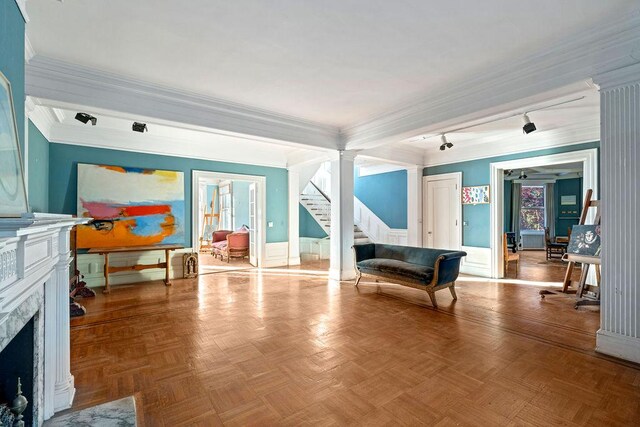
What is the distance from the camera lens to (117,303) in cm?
460

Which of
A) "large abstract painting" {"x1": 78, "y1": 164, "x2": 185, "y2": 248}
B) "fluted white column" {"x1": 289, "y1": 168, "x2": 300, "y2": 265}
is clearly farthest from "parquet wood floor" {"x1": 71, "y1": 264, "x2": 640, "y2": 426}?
"fluted white column" {"x1": 289, "y1": 168, "x2": 300, "y2": 265}

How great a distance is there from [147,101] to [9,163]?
2.61 metres

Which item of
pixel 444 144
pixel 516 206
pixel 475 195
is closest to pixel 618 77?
pixel 444 144

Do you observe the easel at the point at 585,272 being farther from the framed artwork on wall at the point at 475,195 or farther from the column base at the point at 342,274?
the column base at the point at 342,274

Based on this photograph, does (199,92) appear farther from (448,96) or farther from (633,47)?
(633,47)

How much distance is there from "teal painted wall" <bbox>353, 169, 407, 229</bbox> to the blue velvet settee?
2.94 m

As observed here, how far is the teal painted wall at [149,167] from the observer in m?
5.33

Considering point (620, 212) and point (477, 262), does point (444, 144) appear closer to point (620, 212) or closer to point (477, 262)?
point (477, 262)

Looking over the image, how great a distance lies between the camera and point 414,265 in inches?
196

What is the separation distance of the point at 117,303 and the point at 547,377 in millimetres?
5314

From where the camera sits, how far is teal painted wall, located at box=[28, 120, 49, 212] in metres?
4.23

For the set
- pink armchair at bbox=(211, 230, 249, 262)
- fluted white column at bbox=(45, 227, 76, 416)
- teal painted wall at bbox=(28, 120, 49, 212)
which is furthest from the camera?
pink armchair at bbox=(211, 230, 249, 262)

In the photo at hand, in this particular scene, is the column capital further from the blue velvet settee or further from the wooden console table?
the wooden console table

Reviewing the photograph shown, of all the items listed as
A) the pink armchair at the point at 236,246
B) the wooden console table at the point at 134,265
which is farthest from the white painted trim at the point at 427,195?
the wooden console table at the point at 134,265
